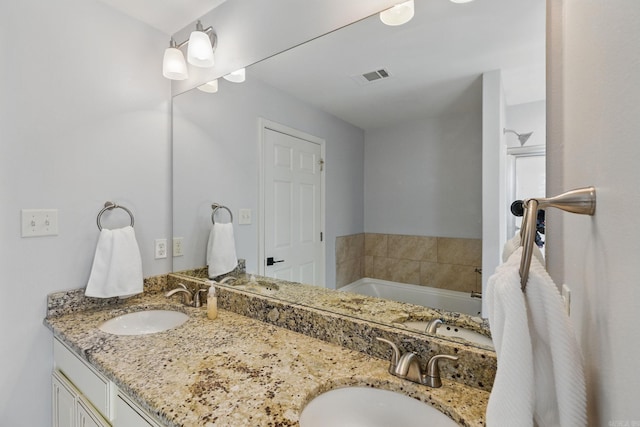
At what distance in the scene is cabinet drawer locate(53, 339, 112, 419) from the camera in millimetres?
1015

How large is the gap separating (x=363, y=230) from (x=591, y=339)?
88 centimetres

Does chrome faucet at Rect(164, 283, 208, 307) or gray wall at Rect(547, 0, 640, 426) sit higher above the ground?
gray wall at Rect(547, 0, 640, 426)

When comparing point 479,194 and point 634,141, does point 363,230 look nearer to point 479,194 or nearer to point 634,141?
point 479,194

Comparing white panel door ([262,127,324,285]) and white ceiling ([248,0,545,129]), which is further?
white panel door ([262,127,324,285])

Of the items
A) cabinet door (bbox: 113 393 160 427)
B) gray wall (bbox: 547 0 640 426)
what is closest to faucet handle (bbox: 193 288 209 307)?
cabinet door (bbox: 113 393 160 427)

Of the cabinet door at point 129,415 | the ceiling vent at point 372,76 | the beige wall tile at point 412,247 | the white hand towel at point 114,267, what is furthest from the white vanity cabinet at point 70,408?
the ceiling vent at point 372,76

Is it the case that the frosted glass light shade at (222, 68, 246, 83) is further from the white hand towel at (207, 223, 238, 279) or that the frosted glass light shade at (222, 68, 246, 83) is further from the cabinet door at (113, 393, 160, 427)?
the cabinet door at (113, 393, 160, 427)

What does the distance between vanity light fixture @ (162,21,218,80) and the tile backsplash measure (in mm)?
1140

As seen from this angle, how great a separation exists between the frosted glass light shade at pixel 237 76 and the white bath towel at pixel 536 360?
4.96ft

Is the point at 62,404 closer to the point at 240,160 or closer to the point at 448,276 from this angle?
the point at 240,160

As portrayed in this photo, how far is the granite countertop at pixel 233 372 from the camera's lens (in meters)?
0.75

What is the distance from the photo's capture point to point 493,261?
3.08 feet

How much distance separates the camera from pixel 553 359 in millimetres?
426

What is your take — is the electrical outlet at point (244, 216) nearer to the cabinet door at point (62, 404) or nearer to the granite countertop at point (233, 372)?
the granite countertop at point (233, 372)
